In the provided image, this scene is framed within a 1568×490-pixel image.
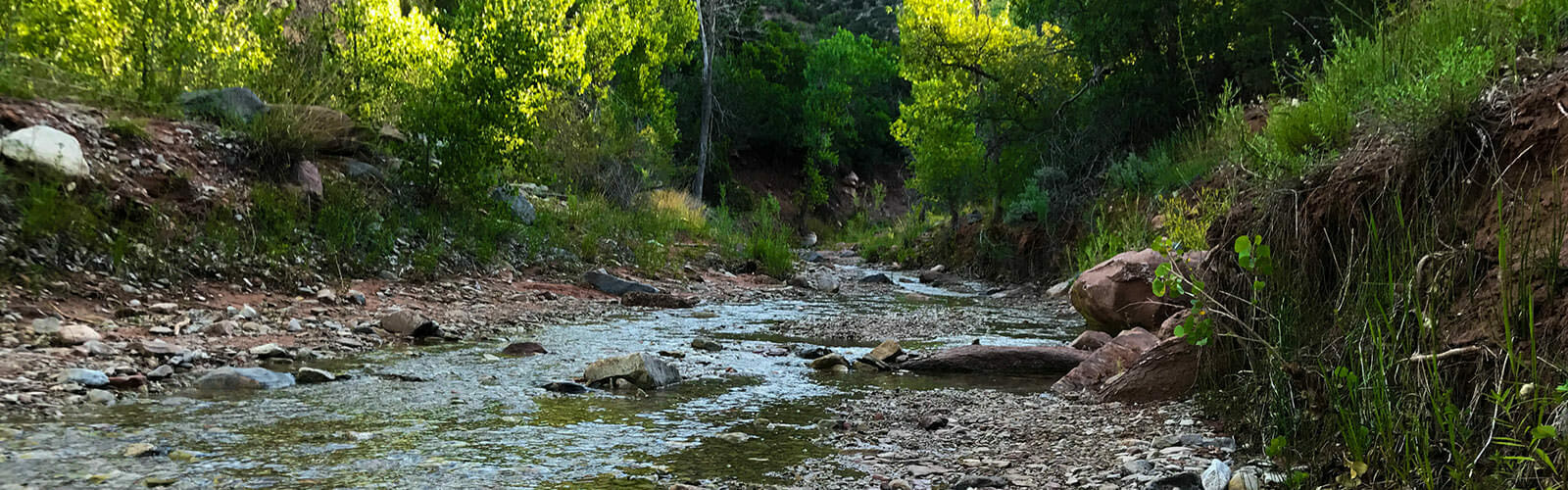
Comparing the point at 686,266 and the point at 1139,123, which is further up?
the point at 1139,123

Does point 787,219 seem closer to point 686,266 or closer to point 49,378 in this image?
point 686,266

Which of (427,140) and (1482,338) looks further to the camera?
(427,140)

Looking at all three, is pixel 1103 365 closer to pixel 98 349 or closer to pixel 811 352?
pixel 811 352

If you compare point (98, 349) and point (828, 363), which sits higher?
point (98, 349)

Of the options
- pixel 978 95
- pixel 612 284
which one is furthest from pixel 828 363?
pixel 978 95

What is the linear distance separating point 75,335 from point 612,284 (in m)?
5.67

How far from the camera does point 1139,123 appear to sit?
11.8 metres

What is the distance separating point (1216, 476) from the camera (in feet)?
9.25

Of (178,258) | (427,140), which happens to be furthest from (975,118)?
(178,258)

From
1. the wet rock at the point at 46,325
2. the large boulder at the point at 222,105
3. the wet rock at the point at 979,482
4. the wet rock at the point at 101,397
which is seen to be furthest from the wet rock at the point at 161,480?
the large boulder at the point at 222,105

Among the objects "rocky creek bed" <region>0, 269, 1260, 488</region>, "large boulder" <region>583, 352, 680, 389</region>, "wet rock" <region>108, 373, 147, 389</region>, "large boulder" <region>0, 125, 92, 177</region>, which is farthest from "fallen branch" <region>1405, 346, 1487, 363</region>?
"large boulder" <region>0, 125, 92, 177</region>

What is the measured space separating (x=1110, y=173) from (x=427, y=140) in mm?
7730

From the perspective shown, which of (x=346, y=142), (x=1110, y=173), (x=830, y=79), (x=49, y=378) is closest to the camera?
(x=49, y=378)

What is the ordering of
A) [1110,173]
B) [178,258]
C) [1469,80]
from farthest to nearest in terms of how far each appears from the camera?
[1110,173] → [178,258] → [1469,80]
